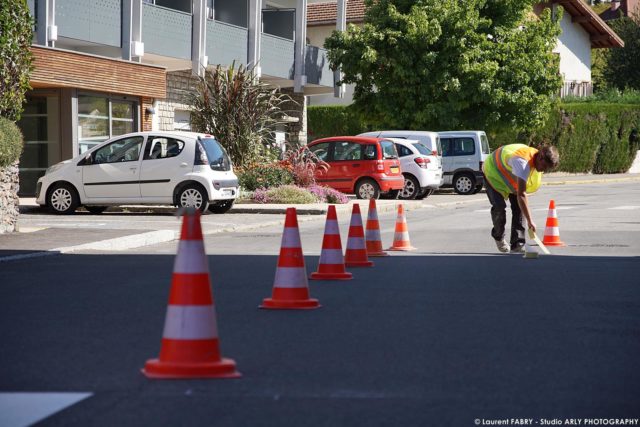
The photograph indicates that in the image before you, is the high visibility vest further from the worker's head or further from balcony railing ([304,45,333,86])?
balcony railing ([304,45,333,86])

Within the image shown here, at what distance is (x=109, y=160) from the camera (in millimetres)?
22891

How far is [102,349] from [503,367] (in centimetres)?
238

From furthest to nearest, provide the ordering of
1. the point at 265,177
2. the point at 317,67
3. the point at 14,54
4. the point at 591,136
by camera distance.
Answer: the point at 591,136 → the point at 317,67 → the point at 265,177 → the point at 14,54

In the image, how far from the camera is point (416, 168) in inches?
1200

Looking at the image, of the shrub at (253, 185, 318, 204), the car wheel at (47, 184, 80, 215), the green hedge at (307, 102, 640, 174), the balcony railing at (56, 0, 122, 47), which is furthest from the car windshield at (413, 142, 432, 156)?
the green hedge at (307, 102, 640, 174)

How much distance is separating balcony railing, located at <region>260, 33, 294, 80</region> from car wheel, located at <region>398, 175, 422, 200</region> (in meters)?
8.09

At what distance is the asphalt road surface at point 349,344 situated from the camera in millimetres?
5355

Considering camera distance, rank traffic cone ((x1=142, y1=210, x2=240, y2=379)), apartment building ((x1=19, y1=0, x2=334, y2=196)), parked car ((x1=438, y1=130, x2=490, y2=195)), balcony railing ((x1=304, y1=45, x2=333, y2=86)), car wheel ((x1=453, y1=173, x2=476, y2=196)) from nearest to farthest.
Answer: traffic cone ((x1=142, y1=210, x2=240, y2=379))
apartment building ((x1=19, y1=0, x2=334, y2=196))
parked car ((x1=438, y1=130, x2=490, y2=195))
car wheel ((x1=453, y1=173, x2=476, y2=196))
balcony railing ((x1=304, y1=45, x2=333, y2=86))

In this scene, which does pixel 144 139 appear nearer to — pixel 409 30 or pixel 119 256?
pixel 119 256

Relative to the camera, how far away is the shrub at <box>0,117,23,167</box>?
1548cm

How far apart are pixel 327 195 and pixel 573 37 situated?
36364 millimetres

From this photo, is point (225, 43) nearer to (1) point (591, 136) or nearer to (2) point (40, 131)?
(2) point (40, 131)

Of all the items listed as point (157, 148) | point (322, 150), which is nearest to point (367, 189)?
point (322, 150)

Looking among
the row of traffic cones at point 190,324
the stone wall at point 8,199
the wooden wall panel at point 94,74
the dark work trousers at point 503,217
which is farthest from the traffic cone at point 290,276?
the wooden wall panel at point 94,74
